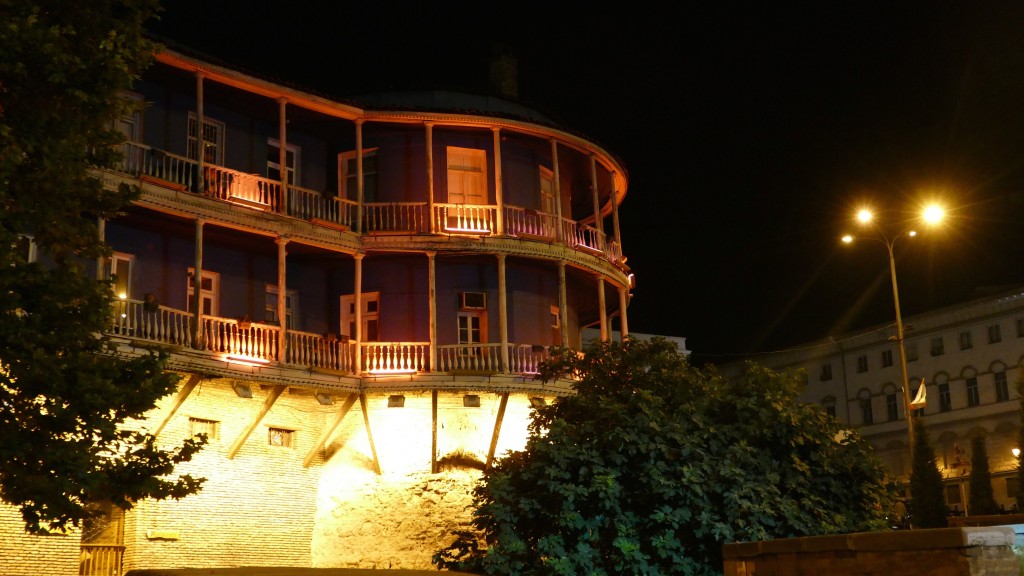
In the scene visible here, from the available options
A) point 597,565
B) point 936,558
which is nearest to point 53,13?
point 597,565

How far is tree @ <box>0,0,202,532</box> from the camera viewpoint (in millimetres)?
14789

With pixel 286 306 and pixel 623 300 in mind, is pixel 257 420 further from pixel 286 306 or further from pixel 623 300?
pixel 623 300

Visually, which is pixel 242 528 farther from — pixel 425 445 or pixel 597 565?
pixel 597 565

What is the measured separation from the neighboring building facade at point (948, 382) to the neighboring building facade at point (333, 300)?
32.1 metres

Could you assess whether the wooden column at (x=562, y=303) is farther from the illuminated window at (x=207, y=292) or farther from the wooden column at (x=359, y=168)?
the illuminated window at (x=207, y=292)

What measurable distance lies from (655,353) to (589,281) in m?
11.3

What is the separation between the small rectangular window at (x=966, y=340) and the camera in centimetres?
6669

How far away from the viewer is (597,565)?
62.0ft

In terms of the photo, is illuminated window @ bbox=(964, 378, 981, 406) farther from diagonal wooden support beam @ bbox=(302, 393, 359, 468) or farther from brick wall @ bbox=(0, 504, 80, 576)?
brick wall @ bbox=(0, 504, 80, 576)

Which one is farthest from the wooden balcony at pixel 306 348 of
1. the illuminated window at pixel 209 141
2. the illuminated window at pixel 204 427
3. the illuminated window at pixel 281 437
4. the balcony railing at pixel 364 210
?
the illuminated window at pixel 209 141

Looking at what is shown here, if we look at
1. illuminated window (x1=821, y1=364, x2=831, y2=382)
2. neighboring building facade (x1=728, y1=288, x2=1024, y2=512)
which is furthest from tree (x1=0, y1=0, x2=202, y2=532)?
illuminated window (x1=821, y1=364, x2=831, y2=382)

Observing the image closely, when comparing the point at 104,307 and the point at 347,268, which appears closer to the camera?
the point at 104,307

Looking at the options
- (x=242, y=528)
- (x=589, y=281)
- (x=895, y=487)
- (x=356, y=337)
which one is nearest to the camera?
(x=895, y=487)

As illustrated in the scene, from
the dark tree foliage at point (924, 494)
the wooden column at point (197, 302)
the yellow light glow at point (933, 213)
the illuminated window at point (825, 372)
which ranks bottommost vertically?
the dark tree foliage at point (924, 494)
